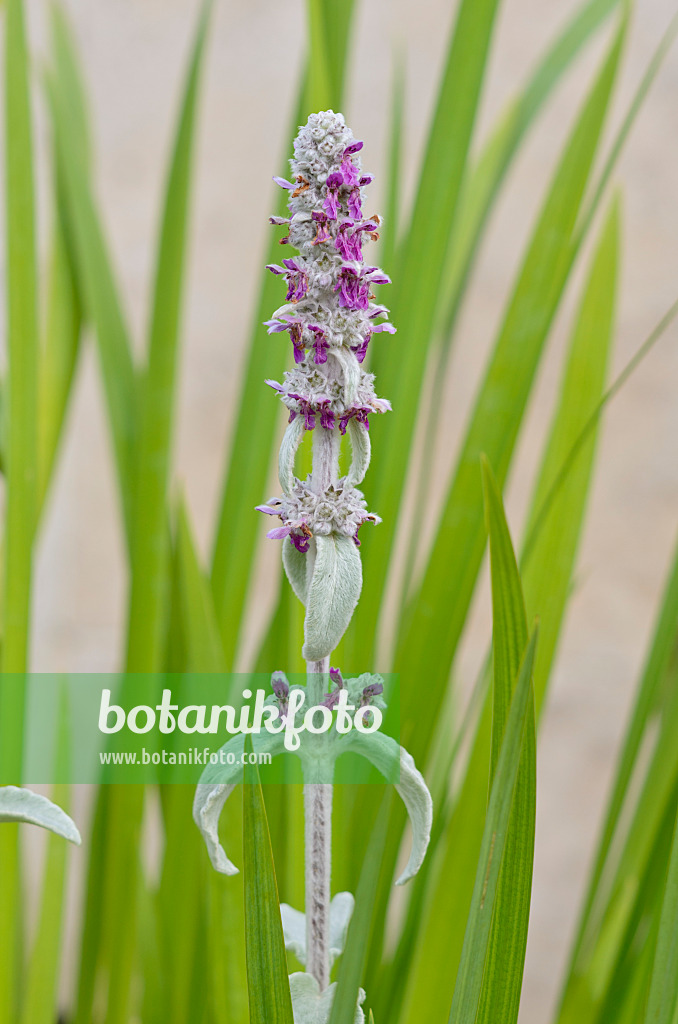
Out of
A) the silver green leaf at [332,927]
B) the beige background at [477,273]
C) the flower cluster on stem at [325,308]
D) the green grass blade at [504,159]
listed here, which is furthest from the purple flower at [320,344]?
the beige background at [477,273]

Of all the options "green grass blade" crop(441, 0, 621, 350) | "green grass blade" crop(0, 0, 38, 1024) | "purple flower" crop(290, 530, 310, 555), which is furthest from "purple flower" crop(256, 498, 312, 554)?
"green grass blade" crop(441, 0, 621, 350)

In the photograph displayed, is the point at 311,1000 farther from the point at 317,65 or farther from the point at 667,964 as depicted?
the point at 317,65

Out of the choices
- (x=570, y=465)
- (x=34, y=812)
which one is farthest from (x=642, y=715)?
(x=34, y=812)

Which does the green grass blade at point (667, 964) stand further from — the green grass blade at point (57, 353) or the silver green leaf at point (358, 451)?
the green grass blade at point (57, 353)

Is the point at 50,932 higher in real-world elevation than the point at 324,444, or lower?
lower

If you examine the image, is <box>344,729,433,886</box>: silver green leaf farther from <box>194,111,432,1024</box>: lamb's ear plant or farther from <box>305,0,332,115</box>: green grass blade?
<box>305,0,332,115</box>: green grass blade

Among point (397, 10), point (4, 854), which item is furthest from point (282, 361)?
point (397, 10)

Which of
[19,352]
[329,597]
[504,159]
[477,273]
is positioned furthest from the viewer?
[477,273]
